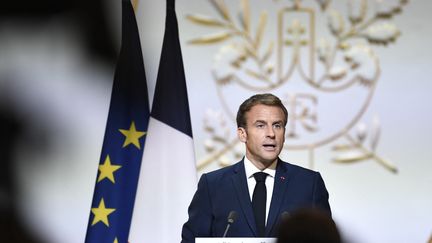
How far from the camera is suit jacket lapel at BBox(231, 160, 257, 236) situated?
6.80 feet

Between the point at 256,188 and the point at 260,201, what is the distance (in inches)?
2.8

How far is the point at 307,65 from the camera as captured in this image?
365 cm

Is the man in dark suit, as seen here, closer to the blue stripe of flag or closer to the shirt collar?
the shirt collar

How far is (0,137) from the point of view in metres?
0.32

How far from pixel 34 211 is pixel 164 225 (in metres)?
2.94

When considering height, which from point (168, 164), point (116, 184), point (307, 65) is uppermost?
point (307, 65)

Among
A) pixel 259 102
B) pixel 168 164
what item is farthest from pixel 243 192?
pixel 168 164

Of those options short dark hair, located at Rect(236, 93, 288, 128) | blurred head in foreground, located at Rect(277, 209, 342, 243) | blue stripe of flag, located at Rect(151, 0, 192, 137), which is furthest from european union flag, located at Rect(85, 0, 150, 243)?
blurred head in foreground, located at Rect(277, 209, 342, 243)

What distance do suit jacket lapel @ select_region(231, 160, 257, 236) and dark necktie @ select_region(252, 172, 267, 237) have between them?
20mm

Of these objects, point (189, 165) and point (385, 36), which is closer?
point (189, 165)

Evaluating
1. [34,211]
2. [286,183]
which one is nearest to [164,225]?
[286,183]

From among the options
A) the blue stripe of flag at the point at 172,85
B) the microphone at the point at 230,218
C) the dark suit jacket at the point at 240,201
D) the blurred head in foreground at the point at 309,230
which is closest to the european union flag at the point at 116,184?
the blue stripe of flag at the point at 172,85

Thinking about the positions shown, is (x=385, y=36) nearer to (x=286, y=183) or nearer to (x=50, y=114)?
(x=286, y=183)

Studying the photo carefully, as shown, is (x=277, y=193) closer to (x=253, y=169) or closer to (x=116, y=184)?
(x=253, y=169)
